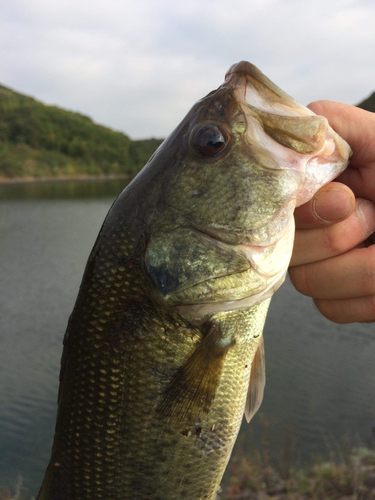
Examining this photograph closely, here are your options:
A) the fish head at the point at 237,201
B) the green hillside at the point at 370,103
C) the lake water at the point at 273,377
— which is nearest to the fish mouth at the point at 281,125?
the fish head at the point at 237,201

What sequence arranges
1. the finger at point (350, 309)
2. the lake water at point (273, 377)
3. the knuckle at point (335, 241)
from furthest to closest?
the lake water at point (273, 377) < the finger at point (350, 309) < the knuckle at point (335, 241)

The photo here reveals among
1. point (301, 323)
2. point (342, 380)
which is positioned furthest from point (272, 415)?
point (301, 323)

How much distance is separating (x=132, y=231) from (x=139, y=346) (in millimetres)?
509

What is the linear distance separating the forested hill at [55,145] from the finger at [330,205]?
81.8m

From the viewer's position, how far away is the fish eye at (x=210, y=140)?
63.5 inches

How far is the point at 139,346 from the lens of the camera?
162cm

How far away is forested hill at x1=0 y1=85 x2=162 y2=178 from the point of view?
271 ft

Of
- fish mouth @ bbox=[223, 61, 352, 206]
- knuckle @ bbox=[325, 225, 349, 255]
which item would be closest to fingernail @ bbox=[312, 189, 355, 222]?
knuckle @ bbox=[325, 225, 349, 255]

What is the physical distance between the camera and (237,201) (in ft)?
5.19

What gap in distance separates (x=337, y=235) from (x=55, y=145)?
10606 cm

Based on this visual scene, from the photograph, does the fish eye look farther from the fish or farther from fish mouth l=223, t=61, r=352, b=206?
fish mouth l=223, t=61, r=352, b=206

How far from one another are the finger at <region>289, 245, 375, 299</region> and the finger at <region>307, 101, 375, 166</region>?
0.57 metres

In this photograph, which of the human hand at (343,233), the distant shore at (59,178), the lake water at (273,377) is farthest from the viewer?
the distant shore at (59,178)

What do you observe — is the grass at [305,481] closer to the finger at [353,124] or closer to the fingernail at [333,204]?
the fingernail at [333,204]
